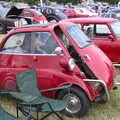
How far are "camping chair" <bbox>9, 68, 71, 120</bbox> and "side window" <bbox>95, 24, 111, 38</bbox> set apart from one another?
508 cm

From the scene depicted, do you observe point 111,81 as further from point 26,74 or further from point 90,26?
point 90,26

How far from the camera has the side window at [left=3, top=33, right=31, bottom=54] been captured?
7848mm

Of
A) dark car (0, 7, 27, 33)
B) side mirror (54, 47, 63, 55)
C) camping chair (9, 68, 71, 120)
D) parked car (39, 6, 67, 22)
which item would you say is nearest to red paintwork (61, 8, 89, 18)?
parked car (39, 6, 67, 22)

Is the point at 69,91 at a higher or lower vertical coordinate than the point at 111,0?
higher

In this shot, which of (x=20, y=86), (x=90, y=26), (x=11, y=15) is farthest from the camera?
(x=11, y=15)

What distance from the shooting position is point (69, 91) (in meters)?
7.32

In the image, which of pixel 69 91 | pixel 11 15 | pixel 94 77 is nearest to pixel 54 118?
pixel 69 91

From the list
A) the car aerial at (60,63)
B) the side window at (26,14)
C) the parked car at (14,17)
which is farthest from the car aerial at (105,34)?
the side window at (26,14)

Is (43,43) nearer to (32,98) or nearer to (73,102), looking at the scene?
(73,102)

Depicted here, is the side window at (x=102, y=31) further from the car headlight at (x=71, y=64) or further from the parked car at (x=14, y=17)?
the parked car at (x=14, y=17)

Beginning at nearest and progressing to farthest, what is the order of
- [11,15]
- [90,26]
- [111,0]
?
[90,26] → [11,15] → [111,0]

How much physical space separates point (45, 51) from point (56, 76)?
54 cm

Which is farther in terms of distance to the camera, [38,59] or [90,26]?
[90,26]

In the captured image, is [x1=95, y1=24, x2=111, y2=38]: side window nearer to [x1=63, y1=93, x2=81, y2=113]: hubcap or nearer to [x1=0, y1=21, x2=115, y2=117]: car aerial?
[x1=0, y1=21, x2=115, y2=117]: car aerial
